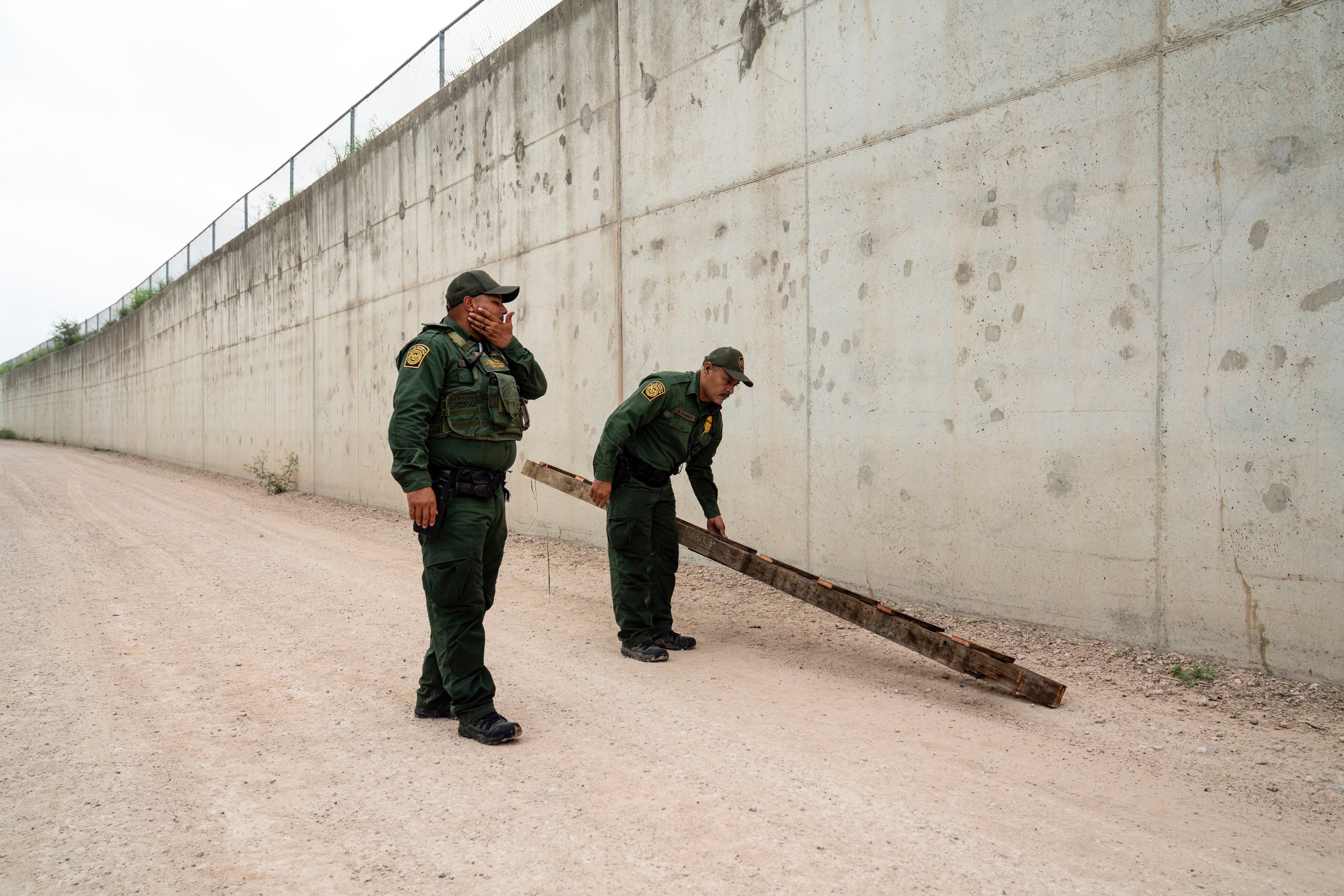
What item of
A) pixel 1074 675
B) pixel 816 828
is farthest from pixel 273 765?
pixel 1074 675

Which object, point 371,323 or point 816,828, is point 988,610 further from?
point 371,323

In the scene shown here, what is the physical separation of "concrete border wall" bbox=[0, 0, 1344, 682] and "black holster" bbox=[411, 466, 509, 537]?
2807 millimetres

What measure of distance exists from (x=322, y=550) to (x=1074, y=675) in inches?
255

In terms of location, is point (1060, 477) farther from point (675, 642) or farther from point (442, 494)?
point (442, 494)

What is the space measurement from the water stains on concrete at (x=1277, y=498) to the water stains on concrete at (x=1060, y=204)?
5.35ft

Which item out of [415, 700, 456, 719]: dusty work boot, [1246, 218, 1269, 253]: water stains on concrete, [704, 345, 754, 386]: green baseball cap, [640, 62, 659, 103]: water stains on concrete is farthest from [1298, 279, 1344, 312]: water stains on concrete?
[640, 62, 659, 103]: water stains on concrete

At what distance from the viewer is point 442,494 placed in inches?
122

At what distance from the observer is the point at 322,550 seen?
755cm

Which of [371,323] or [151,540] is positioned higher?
[371,323]

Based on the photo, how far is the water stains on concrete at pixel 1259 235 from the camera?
137 inches

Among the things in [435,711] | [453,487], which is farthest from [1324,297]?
[435,711]

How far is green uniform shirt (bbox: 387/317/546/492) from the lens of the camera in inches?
117

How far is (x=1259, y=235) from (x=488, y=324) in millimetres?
3393

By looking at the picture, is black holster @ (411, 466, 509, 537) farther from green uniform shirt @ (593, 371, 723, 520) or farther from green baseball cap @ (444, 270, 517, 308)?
green uniform shirt @ (593, 371, 723, 520)
